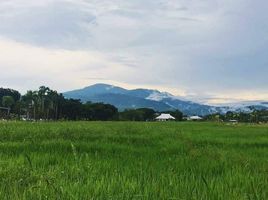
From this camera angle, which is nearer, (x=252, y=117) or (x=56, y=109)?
(x=56, y=109)

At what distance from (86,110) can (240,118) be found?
37865 mm

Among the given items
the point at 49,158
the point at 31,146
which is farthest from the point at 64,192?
the point at 31,146

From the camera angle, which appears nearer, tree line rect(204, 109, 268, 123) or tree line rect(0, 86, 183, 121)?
tree line rect(0, 86, 183, 121)

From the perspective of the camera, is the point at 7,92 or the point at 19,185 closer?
the point at 19,185

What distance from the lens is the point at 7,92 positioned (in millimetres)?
126062

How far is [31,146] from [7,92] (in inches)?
4730

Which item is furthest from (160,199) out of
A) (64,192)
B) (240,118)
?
(240,118)

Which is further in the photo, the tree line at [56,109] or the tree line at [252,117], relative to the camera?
the tree line at [252,117]

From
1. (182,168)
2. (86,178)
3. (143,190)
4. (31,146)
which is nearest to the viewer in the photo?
(143,190)

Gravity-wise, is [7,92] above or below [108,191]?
above

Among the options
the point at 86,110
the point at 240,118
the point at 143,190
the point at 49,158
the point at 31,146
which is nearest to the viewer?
the point at 143,190

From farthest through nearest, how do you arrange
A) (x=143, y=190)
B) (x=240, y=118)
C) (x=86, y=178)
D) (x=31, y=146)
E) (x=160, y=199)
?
(x=240, y=118), (x=31, y=146), (x=86, y=178), (x=143, y=190), (x=160, y=199)

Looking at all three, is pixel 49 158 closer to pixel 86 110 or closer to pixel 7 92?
pixel 86 110

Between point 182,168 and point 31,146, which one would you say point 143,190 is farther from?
point 31,146
